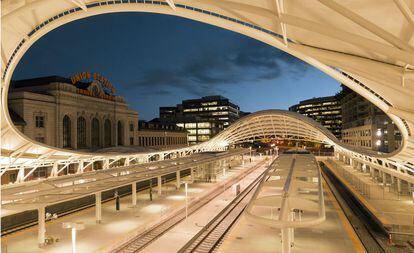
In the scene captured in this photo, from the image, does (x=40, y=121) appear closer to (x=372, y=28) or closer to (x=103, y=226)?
(x=103, y=226)

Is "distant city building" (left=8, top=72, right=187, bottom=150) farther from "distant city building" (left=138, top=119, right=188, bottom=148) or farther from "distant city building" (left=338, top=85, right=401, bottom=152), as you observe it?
"distant city building" (left=338, top=85, right=401, bottom=152)

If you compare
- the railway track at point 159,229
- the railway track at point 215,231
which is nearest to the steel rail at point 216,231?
the railway track at point 215,231

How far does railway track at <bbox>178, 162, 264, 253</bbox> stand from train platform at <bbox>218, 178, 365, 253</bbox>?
5.07 feet

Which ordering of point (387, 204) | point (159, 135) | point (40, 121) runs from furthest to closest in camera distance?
1. point (159, 135)
2. point (40, 121)
3. point (387, 204)

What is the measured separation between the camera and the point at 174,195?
35.7 metres

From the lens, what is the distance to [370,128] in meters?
78.6

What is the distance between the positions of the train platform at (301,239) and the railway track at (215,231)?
1.54 m

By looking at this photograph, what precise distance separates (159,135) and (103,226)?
218ft

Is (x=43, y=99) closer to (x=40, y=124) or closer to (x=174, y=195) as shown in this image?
(x=40, y=124)

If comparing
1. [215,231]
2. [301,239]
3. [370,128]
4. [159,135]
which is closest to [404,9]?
[301,239]

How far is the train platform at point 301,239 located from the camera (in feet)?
60.7

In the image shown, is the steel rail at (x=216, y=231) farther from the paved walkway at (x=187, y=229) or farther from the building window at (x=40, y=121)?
the building window at (x=40, y=121)

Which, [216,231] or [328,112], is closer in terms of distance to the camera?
[216,231]

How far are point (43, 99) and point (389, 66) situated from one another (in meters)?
52.7
